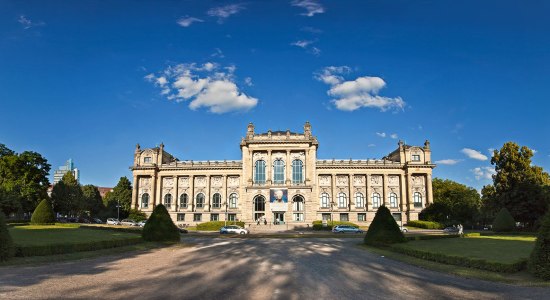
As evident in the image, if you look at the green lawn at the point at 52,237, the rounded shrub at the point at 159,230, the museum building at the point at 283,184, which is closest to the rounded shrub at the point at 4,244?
the green lawn at the point at 52,237

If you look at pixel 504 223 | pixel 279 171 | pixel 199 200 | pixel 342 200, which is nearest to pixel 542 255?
pixel 504 223

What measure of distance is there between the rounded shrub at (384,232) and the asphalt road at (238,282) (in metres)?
12.2

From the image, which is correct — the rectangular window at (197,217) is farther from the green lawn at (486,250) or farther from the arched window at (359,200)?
the green lawn at (486,250)

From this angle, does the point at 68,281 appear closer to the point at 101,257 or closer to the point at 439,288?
the point at 101,257

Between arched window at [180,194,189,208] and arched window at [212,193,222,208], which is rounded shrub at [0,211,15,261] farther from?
arched window at [180,194,189,208]

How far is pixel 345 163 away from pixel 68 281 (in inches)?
3482

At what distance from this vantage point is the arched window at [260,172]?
3694 inches

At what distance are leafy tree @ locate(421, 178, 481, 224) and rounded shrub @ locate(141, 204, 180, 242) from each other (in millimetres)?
66234

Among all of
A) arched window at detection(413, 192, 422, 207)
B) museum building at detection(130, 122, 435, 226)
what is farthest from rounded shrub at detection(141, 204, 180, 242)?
arched window at detection(413, 192, 422, 207)

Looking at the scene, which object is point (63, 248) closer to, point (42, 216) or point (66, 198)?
point (42, 216)

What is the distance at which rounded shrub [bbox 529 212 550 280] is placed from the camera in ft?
58.8

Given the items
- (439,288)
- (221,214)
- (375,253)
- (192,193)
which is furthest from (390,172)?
(439,288)

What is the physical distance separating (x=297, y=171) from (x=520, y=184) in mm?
45699

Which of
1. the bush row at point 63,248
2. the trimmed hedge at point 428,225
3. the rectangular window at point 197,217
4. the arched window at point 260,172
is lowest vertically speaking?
the trimmed hedge at point 428,225
